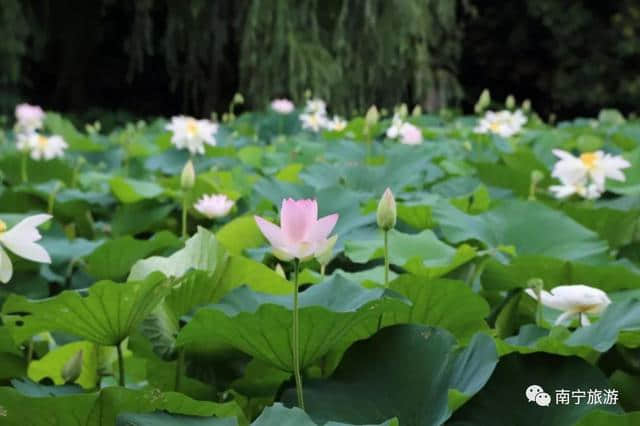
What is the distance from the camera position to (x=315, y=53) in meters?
6.43

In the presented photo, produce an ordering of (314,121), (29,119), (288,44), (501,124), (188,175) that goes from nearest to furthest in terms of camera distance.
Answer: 1. (188,175)
2. (501,124)
3. (29,119)
4. (314,121)
5. (288,44)

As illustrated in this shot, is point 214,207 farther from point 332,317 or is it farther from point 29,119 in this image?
point 29,119

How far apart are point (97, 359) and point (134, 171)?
1.49 m

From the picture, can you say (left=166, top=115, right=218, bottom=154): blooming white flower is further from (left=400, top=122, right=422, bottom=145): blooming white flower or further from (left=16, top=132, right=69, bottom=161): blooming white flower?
(left=400, top=122, right=422, bottom=145): blooming white flower

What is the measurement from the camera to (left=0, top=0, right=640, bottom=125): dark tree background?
6469 mm

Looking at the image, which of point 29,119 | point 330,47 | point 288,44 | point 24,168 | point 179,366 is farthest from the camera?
point 330,47

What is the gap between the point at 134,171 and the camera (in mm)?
2459

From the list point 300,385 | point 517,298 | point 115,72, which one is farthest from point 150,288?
point 115,72

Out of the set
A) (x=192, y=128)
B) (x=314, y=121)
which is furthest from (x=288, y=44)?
(x=192, y=128)

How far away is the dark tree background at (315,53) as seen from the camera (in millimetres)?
6469

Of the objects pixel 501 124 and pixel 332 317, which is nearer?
pixel 332 317

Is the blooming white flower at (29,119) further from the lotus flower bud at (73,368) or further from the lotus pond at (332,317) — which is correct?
the lotus flower bud at (73,368)

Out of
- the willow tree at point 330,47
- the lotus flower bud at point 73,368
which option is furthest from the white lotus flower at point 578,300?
the willow tree at point 330,47

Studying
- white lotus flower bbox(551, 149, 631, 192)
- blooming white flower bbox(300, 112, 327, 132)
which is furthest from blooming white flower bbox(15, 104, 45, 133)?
white lotus flower bbox(551, 149, 631, 192)
